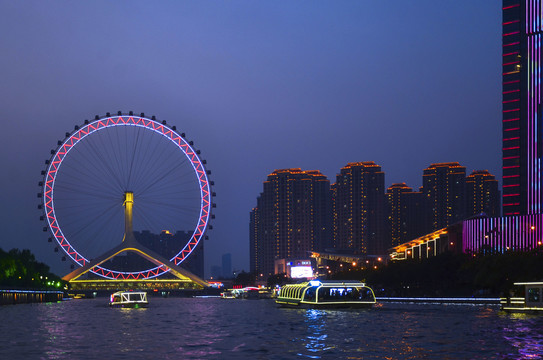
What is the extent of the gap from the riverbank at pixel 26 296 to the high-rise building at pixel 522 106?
305ft

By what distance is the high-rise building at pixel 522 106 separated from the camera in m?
170

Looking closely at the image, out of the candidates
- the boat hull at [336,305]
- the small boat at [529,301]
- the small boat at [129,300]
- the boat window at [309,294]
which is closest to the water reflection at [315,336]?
the small boat at [529,301]

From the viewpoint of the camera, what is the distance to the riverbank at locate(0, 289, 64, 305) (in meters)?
→ 141

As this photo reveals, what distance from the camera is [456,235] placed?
17288 centimetres

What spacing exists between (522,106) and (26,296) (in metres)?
100

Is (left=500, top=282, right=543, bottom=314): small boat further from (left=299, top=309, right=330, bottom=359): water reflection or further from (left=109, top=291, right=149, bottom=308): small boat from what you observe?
(left=109, top=291, right=149, bottom=308): small boat

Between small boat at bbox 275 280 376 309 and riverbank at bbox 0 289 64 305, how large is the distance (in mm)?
54017

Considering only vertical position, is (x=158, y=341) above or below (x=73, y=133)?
below

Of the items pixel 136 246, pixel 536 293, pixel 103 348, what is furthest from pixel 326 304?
pixel 136 246

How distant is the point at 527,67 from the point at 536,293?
10751 centimetres

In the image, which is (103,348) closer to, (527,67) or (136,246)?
(136,246)

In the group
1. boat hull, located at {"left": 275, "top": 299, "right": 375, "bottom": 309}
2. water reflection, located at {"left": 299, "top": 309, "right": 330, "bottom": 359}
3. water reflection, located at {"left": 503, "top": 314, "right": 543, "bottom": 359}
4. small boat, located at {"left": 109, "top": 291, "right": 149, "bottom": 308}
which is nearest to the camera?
water reflection, located at {"left": 503, "top": 314, "right": 543, "bottom": 359}

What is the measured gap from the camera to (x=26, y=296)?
16188 cm

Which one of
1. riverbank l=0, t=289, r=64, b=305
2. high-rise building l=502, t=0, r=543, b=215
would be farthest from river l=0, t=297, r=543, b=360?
high-rise building l=502, t=0, r=543, b=215
